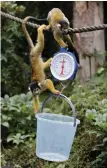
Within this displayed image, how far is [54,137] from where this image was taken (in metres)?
1.53

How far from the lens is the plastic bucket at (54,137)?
151 cm

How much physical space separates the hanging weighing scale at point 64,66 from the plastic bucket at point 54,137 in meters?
0.08

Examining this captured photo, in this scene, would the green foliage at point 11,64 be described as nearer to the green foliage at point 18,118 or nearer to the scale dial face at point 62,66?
the green foliage at point 18,118

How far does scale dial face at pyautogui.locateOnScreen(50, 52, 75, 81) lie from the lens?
4.86 ft

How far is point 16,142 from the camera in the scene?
3.22m

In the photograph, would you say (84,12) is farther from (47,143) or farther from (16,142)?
(47,143)

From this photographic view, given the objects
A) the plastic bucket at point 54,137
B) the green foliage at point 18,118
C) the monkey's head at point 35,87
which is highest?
the monkey's head at point 35,87

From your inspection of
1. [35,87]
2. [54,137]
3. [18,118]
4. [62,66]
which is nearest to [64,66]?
[62,66]

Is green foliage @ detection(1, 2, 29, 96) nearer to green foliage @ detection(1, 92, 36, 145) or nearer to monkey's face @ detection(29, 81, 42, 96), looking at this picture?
green foliage @ detection(1, 92, 36, 145)

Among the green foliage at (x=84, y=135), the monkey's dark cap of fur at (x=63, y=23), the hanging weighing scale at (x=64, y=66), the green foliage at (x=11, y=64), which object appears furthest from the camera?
the green foliage at (x=11, y=64)

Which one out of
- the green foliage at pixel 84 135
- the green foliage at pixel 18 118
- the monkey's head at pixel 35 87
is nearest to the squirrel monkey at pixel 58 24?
the monkey's head at pixel 35 87

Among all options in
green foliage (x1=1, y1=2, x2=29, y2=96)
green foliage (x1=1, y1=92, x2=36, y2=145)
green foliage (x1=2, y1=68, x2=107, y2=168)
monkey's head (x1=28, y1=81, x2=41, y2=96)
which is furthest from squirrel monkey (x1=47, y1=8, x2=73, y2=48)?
green foliage (x1=1, y1=2, x2=29, y2=96)

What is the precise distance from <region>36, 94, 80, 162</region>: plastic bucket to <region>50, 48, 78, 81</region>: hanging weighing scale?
0.08 meters

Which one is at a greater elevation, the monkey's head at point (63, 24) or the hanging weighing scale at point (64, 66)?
the monkey's head at point (63, 24)
